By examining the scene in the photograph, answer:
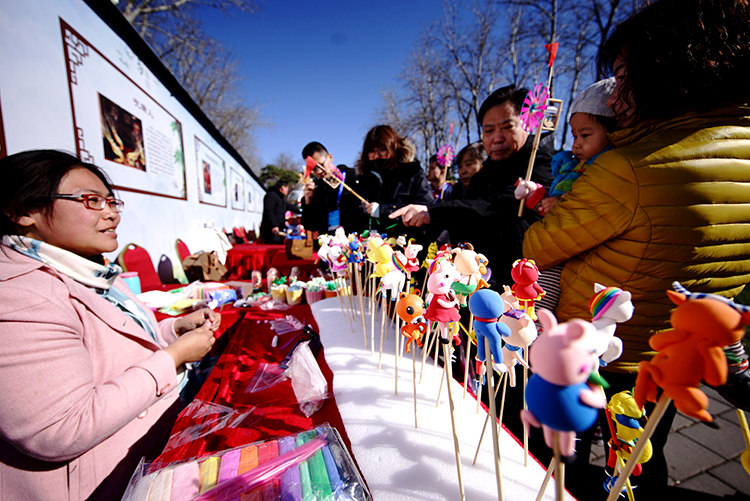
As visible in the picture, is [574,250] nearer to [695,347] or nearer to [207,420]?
[695,347]

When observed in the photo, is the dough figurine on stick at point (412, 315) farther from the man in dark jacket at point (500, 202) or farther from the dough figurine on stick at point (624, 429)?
the man in dark jacket at point (500, 202)

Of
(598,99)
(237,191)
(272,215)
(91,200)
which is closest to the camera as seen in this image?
(91,200)

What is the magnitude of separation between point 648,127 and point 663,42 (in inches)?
7.5

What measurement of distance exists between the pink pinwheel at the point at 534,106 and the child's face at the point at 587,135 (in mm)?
136

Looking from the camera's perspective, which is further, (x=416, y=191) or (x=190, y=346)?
(x=416, y=191)

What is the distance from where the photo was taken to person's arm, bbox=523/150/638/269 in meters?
0.72

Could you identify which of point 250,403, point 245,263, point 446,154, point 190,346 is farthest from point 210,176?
point 250,403

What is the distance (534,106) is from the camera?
1046mm

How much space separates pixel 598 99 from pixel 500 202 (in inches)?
18.3

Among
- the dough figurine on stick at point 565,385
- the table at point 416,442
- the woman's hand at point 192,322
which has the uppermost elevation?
the dough figurine on stick at point 565,385

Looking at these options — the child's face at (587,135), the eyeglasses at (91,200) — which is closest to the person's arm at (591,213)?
the child's face at (587,135)

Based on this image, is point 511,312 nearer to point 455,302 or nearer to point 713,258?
point 455,302

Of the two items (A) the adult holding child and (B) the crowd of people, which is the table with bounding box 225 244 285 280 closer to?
(B) the crowd of people

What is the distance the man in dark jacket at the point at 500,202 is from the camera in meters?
1.16
